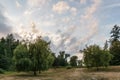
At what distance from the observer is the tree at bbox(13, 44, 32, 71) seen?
206ft

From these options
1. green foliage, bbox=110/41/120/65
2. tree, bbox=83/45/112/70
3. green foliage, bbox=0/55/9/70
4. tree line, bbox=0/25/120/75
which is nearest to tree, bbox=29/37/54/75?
tree line, bbox=0/25/120/75

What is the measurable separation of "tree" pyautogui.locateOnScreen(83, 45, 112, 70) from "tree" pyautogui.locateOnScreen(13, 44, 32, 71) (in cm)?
2372

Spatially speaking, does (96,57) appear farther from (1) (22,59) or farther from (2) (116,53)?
(1) (22,59)

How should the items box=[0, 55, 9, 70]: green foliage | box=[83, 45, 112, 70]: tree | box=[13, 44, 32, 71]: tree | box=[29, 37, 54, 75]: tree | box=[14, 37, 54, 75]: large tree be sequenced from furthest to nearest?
box=[0, 55, 9, 70]: green foliage < box=[83, 45, 112, 70]: tree < box=[29, 37, 54, 75]: tree < box=[14, 37, 54, 75]: large tree < box=[13, 44, 32, 71]: tree

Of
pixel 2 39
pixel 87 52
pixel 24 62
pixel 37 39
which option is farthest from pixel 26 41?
pixel 2 39

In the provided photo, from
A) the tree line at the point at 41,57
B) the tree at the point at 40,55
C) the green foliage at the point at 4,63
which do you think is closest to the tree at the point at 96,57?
the tree line at the point at 41,57

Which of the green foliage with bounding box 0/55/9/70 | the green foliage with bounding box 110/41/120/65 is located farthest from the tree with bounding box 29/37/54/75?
the green foliage with bounding box 110/41/120/65

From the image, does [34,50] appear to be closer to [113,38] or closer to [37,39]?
[37,39]

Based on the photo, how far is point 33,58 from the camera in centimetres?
6444

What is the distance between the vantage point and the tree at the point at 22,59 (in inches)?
2475

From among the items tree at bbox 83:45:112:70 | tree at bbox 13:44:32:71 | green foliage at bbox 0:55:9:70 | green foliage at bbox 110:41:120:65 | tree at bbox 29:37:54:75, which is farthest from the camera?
green foliage at bbox 0:55:9:70

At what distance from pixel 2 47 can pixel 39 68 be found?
67.5 metres

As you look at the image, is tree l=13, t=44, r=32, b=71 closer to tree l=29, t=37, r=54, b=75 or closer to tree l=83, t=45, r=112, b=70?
tree l=29, t=37, r=54, b=75

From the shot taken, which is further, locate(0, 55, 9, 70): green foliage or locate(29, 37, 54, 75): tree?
locate(0, 55, 9, 70): green foliage
